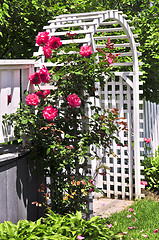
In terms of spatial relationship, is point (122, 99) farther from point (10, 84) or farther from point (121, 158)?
point (10, 84)

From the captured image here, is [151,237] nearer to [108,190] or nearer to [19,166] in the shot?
[19,166]

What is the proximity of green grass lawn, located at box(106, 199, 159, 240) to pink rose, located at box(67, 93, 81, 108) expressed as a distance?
3.83 ft

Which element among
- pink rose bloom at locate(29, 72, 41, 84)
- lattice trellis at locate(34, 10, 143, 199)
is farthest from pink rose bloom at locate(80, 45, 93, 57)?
lattice trellis at locate(34, 10, 143, 199)

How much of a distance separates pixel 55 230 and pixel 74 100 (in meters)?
1.08

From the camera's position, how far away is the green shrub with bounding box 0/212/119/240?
9.56 feet

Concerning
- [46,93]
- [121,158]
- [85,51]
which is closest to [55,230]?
[46,93]

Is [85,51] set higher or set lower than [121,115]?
higher

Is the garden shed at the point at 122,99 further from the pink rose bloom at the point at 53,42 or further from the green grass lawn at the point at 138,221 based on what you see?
the pink rose bloom at the point at 53,42

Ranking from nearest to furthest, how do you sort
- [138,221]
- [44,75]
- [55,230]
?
[55,230]
[44,75]
[138,221]

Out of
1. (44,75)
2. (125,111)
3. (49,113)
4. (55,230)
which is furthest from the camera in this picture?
(125,111)

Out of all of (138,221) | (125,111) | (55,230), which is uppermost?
(125,111)

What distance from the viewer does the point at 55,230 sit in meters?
3.12

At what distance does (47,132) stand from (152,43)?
292cm

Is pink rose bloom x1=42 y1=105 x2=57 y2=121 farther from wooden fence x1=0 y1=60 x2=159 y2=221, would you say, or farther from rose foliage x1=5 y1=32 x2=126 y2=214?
wooden fence x1=0 y1=60 x2=159 y2=221
